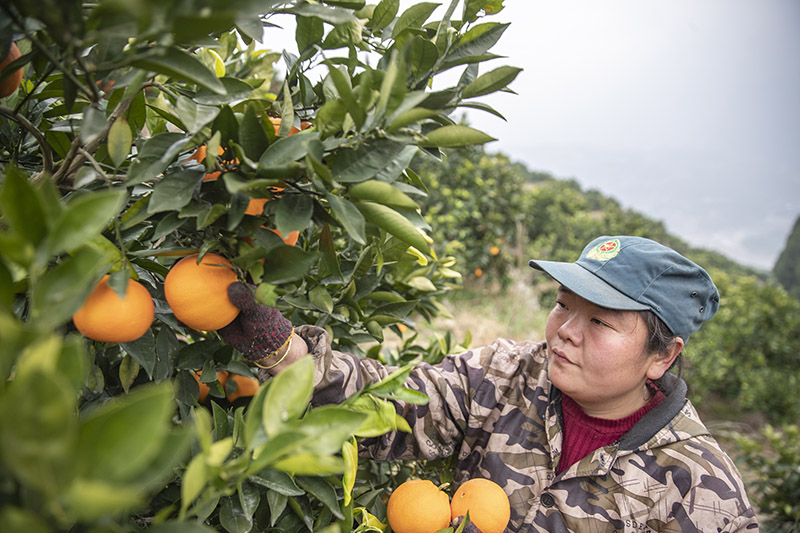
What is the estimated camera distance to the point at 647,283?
3.94ft

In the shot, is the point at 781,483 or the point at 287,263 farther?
the point at 781,483

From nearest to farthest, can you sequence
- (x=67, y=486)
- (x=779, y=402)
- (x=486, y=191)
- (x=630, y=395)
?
(x=67, y=486) → (x=630, y=395) → (x=779, y=402) → (x=486, y=191)

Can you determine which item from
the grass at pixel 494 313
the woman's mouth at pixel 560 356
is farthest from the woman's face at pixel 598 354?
the grass at pixel 494 313

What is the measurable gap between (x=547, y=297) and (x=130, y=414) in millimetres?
7136

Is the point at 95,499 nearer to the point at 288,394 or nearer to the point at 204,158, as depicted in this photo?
the point at 288,394

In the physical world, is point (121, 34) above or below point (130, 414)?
above

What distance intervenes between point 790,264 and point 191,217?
14294 millimetres

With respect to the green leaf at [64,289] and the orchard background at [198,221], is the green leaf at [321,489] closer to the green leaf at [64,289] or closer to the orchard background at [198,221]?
the orchard background at [198,221]

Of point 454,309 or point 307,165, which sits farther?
point 454,309

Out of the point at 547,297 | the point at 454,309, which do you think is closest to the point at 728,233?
the point at 547,297

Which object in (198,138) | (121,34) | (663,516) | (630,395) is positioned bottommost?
(663,516)

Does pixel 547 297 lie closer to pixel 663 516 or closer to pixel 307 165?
pixel 663 516

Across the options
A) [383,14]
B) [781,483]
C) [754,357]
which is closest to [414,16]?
[383,14]

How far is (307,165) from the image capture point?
61 cm
